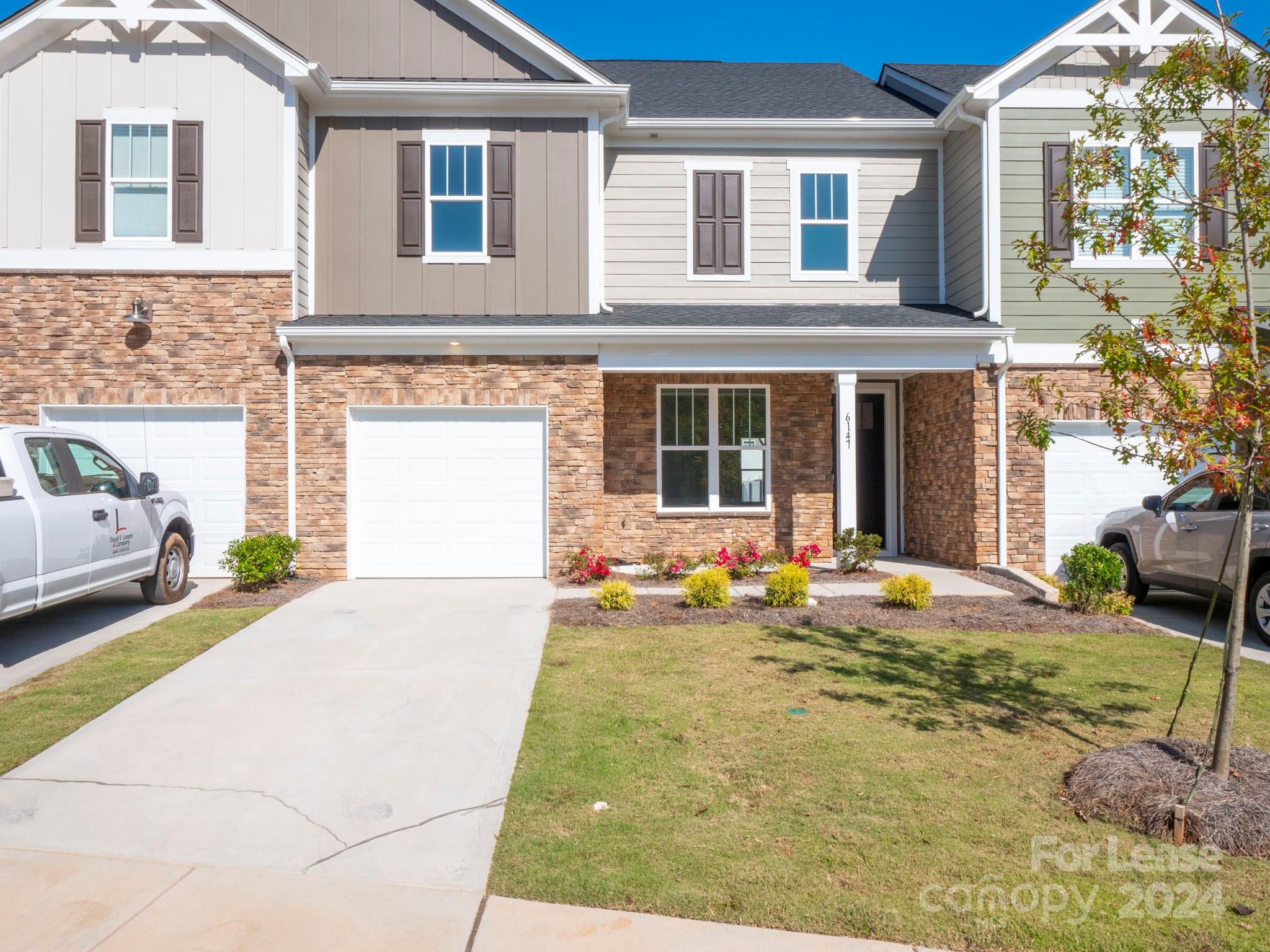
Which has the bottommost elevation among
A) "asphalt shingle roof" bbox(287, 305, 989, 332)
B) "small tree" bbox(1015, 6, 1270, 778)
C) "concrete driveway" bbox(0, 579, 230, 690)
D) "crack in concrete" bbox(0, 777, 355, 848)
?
"crack in concrete" bbox(0, 777, 355, 848)

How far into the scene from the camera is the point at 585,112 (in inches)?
444

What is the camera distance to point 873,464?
13914 mm

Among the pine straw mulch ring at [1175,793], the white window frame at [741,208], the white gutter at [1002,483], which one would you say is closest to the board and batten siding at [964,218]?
the white gutter at [1002,483]

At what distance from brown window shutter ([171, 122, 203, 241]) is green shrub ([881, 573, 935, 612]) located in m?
9.80

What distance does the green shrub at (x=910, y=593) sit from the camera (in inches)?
339

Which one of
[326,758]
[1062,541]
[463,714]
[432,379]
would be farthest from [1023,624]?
[432,379]

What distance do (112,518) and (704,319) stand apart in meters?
7.49

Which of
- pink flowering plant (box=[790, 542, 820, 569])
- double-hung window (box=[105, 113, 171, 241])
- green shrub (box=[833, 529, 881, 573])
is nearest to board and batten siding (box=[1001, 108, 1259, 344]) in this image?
green shrub (box=[833, 529, 881, 573])

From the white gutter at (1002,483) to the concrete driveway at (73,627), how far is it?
34.3ft

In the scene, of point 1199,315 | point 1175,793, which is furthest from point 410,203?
point 1175,793

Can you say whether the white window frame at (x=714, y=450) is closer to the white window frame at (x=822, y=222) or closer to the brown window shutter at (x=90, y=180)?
the white window frame at (x=822, y=222)

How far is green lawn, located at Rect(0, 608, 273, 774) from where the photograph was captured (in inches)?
199

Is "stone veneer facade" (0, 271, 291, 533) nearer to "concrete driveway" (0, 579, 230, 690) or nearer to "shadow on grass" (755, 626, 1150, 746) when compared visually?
"concrete driveway" (0, 579, 230, 690)

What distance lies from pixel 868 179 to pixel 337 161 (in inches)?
318
